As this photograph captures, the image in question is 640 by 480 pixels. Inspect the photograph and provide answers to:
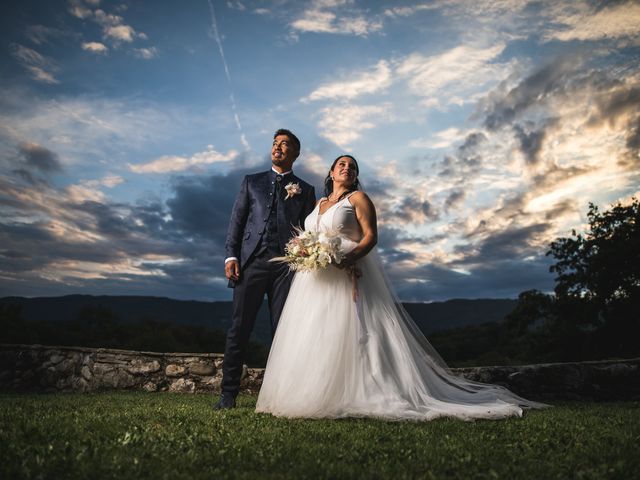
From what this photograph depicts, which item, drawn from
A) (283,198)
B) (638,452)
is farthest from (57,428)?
(638,452)

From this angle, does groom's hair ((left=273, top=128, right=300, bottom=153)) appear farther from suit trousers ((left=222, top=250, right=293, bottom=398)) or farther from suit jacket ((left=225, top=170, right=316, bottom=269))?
suit trousers ((left=222, top=250, right=293, bottom=398))

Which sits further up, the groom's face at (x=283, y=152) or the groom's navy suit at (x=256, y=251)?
the groom's face at (x=283, y=152)

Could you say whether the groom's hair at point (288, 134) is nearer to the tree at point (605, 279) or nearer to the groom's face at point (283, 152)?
the groom's face at point (283, 152)

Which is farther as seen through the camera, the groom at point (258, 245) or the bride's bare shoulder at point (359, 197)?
the groom at point (258, 245)

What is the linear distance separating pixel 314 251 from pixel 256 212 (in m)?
1.31

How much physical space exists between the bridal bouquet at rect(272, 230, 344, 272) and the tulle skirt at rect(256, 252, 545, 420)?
325 millimetres

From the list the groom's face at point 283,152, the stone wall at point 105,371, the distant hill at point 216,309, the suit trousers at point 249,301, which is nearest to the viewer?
the suit trousers at point 249,301

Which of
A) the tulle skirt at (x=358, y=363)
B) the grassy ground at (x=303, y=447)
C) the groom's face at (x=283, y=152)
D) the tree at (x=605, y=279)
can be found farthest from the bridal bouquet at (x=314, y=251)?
the tree at (x=605, y=279)

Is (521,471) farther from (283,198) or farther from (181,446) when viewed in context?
(283,198)

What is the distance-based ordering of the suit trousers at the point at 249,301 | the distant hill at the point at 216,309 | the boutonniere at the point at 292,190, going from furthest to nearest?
the distant hill at the point at 216,309 < the boutonniere at the point at 292,190 < the suit trousers at the point at 249,301

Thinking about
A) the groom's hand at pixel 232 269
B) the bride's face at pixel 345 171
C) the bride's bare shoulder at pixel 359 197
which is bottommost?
the groom's hand at pixel 232 269

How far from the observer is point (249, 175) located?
6172mm

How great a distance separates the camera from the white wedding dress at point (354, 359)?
4.55 m

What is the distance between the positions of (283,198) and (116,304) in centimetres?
5346
